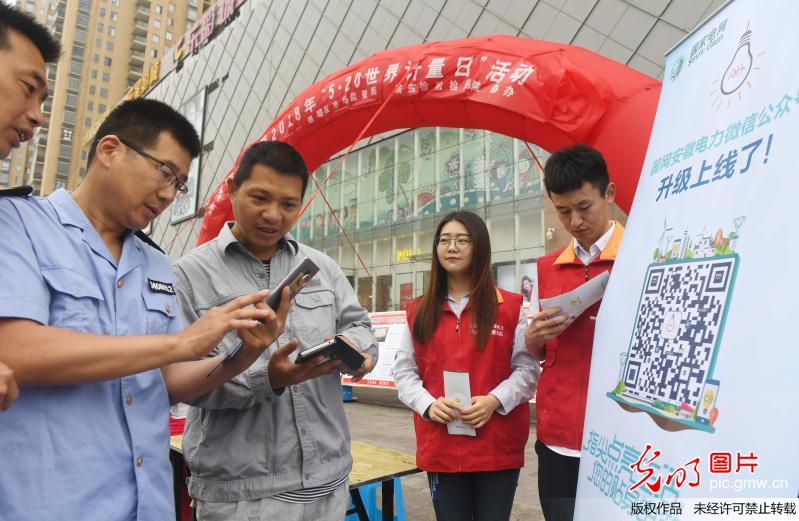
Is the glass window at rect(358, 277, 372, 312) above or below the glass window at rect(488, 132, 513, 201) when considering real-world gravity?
below

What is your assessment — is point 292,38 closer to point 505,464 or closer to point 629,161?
point 629,161

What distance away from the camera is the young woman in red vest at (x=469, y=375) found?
6.17 feet

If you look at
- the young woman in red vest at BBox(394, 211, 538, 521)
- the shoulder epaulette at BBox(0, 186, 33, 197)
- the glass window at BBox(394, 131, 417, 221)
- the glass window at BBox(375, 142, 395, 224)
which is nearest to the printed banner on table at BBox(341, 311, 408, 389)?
the young woman in red vest at BBox(394, 211, 538, 521)

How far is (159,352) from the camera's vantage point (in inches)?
38.4

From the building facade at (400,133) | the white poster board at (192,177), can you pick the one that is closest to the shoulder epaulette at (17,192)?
the building facade at (400,133)

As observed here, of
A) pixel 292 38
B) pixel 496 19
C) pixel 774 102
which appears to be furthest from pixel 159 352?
pixel 292 38

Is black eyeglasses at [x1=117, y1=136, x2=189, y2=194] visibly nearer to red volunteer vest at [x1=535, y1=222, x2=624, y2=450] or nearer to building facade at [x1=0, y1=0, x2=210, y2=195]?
red volunteer vest at [x1=535, y1=222, x2=624, y2=450]

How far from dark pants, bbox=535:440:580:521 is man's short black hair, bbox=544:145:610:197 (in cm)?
98

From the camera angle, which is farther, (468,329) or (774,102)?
(468,329)

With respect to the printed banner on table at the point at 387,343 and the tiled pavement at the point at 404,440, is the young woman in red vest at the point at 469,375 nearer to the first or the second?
the tiled pavement at the point at 404,440

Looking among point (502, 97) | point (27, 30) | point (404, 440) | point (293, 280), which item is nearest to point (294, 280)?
point (293, 280)

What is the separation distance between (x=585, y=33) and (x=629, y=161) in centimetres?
844

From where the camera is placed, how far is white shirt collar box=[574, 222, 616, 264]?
5.98ft

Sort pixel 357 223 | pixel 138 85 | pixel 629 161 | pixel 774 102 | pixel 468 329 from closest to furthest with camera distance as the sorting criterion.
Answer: pixel 774 102 < pixel 468 329 < pixel 629 161 < pixel 357 223 < pixel 138 85
